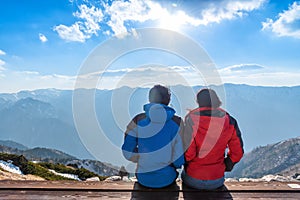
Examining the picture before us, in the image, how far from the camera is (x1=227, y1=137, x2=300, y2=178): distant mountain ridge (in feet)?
477

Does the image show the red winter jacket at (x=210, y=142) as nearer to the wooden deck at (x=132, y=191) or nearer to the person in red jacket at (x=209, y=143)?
the person in red jacket at (x=209, y=143)

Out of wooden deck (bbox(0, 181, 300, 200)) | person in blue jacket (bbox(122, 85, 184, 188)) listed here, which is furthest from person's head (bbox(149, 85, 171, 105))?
wooden deck (bbox(0, 181, 300, 200))

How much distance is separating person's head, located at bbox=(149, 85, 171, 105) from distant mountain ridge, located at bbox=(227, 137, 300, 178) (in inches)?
5614

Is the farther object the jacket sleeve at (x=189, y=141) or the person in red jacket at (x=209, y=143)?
the jacket sleeve at (x=189, y=141)

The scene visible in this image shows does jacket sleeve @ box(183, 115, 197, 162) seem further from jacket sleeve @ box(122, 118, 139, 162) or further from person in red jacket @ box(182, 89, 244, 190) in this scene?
jacket sleeve @ box(122, 118, 139, 162)

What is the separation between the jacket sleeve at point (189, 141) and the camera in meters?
4.11

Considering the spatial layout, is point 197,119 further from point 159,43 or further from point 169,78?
point 159,43

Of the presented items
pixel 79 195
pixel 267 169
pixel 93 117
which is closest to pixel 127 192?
pixel 79 195

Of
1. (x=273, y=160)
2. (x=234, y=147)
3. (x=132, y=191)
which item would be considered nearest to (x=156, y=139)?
(x=132, y=191)

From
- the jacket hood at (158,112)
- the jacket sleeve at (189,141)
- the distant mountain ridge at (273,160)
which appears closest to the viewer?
the jacket hood at (158,112)

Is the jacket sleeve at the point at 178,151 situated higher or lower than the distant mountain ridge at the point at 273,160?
higher

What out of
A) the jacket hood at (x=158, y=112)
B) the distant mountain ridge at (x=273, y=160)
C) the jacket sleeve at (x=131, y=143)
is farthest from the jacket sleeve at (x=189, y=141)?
the distant mountain ridge at (x=273, y=160)

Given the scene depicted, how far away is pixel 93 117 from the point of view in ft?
15.8

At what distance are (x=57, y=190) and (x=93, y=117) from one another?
1.20 metres
